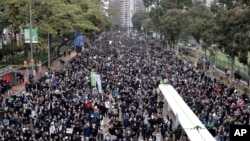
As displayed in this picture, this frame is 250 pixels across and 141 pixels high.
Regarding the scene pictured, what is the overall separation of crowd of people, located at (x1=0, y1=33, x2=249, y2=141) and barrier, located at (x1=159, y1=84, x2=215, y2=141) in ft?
1.76

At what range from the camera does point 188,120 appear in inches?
714

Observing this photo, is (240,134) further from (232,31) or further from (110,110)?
(232,31)

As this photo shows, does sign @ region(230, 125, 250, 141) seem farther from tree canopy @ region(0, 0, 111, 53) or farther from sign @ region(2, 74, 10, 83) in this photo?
tree canopy @ region(0, 0, 111, 53)

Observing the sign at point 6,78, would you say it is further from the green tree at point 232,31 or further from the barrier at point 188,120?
the green tree at point 232,31

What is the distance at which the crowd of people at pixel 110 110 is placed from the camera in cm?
Answer: 1780

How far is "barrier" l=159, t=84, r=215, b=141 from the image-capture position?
15.7m

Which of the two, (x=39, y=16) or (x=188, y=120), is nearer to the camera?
(x=188, y=120)

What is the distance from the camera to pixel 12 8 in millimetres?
38625

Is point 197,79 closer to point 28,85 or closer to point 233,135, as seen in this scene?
point 28,85

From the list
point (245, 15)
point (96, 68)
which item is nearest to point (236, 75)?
point (245, 15)

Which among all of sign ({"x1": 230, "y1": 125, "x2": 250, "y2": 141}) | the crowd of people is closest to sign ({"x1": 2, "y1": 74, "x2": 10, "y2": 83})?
the crowd of people

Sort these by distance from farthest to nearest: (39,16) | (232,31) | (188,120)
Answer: (39,16), (232,31), (188,120)

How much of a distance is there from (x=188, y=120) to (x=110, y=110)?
17.3 feet

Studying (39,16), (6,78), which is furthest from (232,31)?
(39,16)
